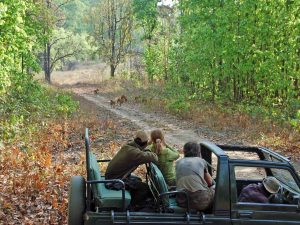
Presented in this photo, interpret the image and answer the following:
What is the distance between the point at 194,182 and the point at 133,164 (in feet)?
3.87

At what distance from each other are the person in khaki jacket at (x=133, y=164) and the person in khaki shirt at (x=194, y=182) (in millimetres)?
700

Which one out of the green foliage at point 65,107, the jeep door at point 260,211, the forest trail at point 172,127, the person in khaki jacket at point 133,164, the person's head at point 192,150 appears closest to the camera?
the jeep door at point 260,211

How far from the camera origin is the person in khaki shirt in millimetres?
5848

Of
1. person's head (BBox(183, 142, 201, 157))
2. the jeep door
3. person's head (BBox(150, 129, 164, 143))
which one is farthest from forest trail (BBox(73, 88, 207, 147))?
the jeep door

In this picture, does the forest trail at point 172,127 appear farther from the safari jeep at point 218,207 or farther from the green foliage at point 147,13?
the green foliage at point 147,13

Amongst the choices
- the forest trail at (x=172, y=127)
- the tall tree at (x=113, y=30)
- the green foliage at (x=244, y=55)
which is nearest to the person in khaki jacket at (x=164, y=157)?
the forest trail at (x=172, y=127)

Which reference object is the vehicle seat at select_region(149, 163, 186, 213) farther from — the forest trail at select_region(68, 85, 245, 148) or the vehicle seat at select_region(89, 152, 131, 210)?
the forest trail at select_region(68, 85, 245, 148)

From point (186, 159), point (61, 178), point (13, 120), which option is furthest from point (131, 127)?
point (186, 159)

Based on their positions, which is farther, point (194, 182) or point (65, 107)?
point (65, 107)

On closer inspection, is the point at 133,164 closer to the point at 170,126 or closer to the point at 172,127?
the point at 172,127

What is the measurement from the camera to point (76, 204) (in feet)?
19.3

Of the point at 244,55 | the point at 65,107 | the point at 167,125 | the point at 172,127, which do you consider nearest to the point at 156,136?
the point at 172,127

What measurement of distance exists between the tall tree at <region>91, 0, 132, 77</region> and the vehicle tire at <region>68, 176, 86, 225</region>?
42619 mm

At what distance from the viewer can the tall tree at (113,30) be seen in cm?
4878
